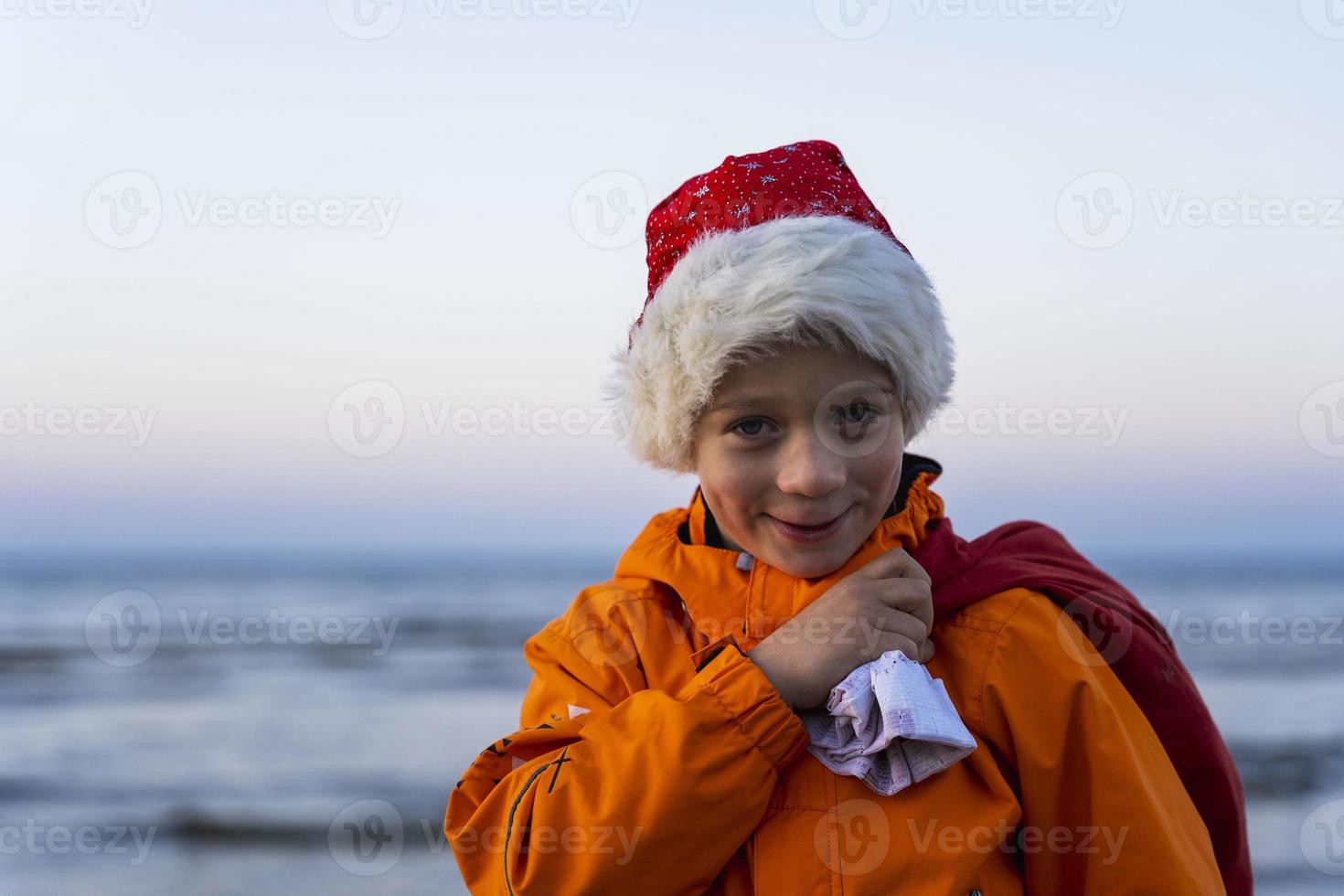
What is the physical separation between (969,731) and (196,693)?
9.44m

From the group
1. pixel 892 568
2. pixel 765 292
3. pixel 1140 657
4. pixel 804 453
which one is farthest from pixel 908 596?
pixel 765 292

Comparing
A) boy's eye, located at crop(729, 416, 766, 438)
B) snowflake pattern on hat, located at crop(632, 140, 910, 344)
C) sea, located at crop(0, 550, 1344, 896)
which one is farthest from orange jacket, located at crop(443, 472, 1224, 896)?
sea, located at crop(0, 550, 1344, 896)

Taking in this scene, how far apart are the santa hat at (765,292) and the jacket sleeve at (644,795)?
485 mm

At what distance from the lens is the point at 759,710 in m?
1.71

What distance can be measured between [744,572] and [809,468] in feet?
0.98

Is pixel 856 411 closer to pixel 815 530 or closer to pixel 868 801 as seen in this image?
pixel 815 530

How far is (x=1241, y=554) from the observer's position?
24.9m

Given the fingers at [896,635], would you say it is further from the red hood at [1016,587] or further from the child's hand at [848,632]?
the red hood at [1016,587]

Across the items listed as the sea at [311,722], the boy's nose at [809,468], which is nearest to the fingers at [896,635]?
the boy's nose at [809,468]

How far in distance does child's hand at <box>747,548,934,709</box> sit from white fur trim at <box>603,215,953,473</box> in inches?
12.9

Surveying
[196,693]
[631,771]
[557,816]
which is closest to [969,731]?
[631,771]

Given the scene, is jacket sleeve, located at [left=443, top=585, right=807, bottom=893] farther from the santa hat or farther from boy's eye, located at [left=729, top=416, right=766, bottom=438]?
the santa hat

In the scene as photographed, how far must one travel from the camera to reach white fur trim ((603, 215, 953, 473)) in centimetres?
181

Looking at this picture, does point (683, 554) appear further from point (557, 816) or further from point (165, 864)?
point (165, 864)
